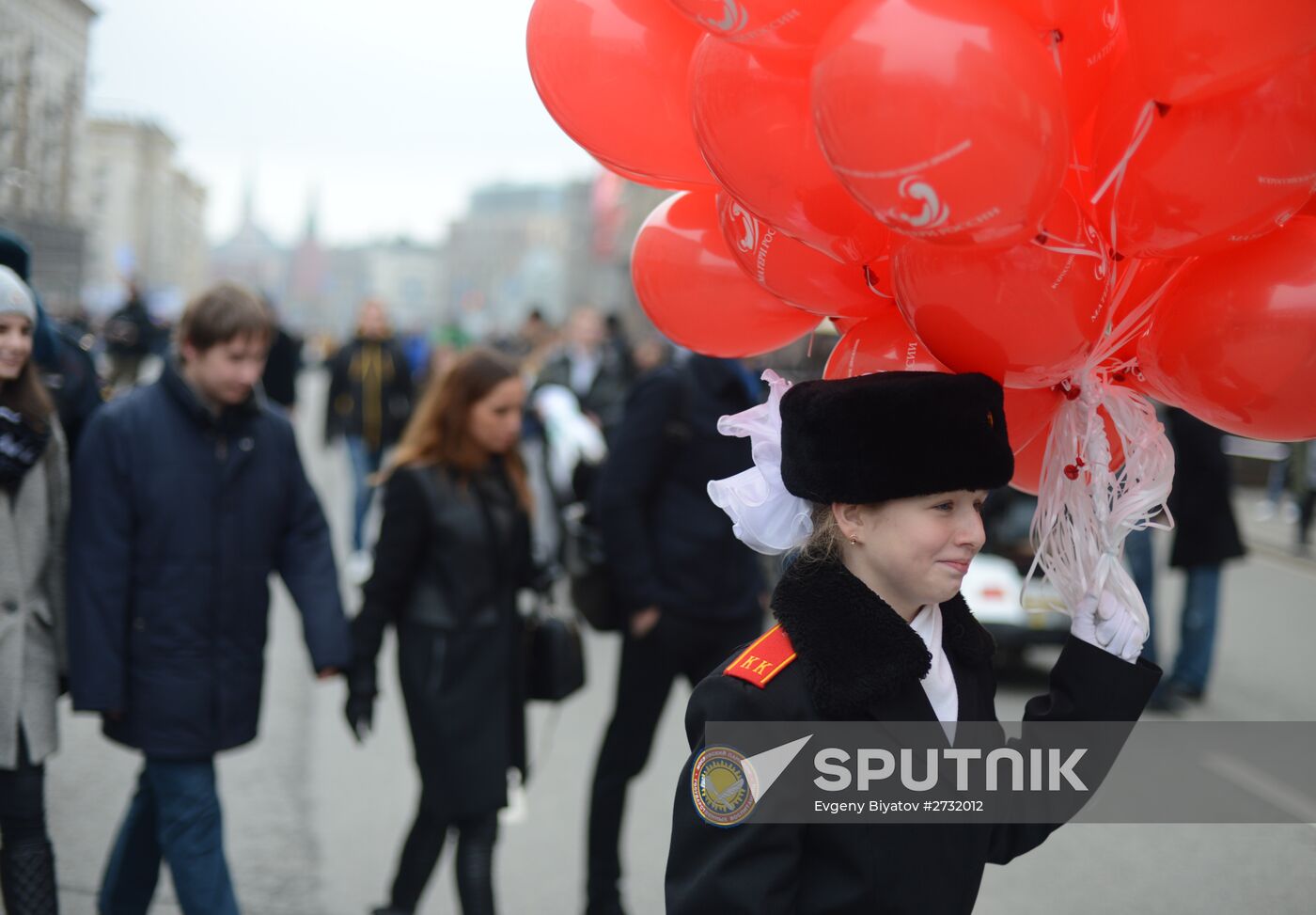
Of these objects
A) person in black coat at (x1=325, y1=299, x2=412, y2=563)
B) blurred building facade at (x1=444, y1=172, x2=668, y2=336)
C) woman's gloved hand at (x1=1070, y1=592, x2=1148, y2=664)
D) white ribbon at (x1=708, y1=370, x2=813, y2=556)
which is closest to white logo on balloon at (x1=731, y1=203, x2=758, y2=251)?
white ribbon at (x1=708, y1=370, x2=813, y2=556)

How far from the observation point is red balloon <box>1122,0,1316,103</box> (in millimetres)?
1614

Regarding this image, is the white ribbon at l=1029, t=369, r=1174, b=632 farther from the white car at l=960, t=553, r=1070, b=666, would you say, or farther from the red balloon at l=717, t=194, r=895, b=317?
the white car at l=960, t=553, r=1070, b=666

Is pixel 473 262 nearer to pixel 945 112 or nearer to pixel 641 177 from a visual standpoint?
pixel 641 177

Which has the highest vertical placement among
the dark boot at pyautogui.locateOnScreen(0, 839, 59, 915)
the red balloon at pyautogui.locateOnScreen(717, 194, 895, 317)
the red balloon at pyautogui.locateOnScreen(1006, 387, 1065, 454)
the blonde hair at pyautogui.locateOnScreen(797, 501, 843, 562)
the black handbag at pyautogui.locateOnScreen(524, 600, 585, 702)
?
the red balloon at pyautogui.locateOnScreen(717, 194, 895, 317)

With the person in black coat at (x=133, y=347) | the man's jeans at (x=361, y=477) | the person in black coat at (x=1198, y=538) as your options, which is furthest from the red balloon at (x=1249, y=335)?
the person in black coat at (x=133, y=347)

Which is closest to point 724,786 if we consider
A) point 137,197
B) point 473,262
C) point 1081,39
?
point 1081,39

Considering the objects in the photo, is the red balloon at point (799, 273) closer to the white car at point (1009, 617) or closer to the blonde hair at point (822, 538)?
the blonde hair at point (822, 538)

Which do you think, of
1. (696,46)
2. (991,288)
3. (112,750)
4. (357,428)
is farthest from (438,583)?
(357,428)

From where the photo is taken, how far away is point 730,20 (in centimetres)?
180

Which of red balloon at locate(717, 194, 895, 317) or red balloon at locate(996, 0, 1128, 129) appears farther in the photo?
red balloon at locate(717, 194, 895, 317)

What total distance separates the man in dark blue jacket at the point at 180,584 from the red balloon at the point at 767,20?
7.14ft

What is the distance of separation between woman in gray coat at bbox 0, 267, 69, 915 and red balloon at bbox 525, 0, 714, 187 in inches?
77.6

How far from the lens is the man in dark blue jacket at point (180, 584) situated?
3463mm

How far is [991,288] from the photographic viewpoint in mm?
1817
